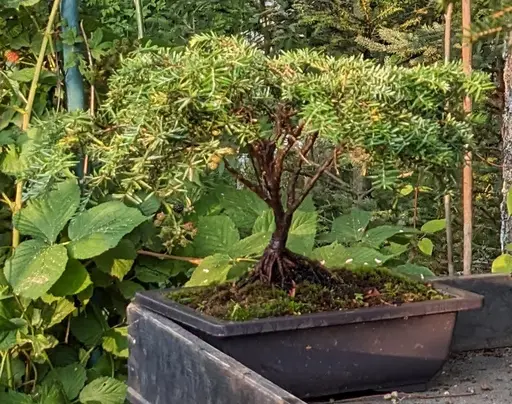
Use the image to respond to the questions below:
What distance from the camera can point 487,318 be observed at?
1.28 m

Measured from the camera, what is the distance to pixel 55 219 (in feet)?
5.28

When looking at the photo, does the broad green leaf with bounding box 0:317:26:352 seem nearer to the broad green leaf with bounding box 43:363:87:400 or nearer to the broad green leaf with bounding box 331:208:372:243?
the broad green leaf with bounding box 43:363:87:400

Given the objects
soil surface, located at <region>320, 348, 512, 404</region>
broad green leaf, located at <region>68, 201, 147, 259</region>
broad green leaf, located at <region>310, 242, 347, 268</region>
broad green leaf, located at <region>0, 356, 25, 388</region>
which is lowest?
broad green leaf, located at <region>0, 356, 25, 388</region>

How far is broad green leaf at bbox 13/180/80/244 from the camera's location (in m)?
1.60

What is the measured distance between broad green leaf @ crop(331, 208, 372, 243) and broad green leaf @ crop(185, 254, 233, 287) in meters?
0.33

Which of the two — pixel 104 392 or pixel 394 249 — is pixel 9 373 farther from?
pixel 394 249

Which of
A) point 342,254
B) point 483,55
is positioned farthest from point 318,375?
point 483,55

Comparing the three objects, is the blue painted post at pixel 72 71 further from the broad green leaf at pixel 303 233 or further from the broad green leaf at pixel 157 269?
the broad green leaf at pixel 303 233

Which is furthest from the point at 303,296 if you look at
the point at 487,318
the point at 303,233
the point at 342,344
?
the point at 303,233

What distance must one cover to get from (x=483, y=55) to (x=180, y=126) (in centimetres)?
231

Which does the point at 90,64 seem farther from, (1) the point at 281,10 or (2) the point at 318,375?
(1) the point at 281,10

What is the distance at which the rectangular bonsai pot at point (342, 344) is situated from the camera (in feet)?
3.10

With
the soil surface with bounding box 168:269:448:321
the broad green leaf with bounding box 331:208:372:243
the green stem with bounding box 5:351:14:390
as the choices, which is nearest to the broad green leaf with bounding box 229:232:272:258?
the broad green leaf with bounding box 331:208:372:243

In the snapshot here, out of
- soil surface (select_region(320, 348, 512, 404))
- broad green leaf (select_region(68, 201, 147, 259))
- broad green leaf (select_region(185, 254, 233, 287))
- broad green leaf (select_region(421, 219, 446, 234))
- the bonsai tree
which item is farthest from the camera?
broad green leaf (select_region(421, 219, 446, 234))
